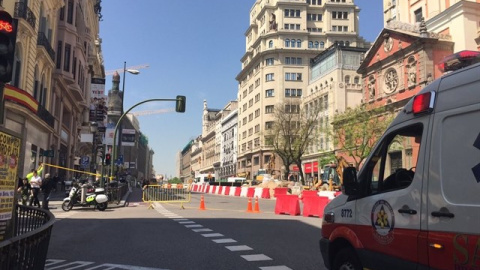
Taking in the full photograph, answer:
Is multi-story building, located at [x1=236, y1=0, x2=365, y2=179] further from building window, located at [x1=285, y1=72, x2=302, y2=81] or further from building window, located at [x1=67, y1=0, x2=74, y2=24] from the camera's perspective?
building window, located at [x1=67, y1=0, x2=74, y2=24]

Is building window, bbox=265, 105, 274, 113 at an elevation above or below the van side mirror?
above

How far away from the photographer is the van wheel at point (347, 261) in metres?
4.67

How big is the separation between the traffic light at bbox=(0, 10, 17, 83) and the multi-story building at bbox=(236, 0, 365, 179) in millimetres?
78903

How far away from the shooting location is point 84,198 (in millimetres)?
19625

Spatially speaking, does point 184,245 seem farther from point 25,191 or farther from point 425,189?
point 25,191

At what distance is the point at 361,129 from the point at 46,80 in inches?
1232

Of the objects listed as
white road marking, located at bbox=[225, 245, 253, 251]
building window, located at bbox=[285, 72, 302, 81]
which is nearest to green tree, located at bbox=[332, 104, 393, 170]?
white road marking, located at bbox=[225, 245, 253, 251]

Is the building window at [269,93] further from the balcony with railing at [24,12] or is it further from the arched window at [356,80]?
the balcony with railing at [24,12]

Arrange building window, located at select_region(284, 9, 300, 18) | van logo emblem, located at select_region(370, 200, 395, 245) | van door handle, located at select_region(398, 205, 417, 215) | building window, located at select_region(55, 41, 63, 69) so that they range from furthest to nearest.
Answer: building window, located at select_region(284, 9, 300, 18) → building window, located at select_region(55, 41, 63, 69) → van logo emblem, located at select_region(370, 200, 395, 245) → van door handle, located at select_region(398, 205, 417, 215)

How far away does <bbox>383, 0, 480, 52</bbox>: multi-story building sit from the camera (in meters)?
43.6

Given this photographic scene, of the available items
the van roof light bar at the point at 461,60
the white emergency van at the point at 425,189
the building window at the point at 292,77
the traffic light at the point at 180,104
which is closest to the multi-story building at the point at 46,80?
the traffic light at the point at 180,104

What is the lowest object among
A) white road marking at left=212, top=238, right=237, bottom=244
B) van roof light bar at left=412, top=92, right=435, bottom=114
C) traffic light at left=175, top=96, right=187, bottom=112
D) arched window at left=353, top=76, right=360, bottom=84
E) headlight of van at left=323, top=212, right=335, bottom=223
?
white road marking at left=212, top=238, right=237, bottom=244

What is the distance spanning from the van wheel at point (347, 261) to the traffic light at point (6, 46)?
4519 mm

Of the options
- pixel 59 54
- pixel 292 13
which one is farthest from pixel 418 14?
pixel 59 54
